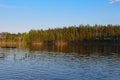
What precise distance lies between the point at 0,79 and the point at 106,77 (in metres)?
21.0

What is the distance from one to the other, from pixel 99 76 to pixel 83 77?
3620 mm

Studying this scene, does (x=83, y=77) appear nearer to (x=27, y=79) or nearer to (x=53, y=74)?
(x=53, y=74)

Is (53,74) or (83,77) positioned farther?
(53,74)

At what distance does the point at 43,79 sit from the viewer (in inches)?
1953

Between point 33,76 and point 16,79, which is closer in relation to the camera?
point 16,79

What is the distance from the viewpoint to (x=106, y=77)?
170ft

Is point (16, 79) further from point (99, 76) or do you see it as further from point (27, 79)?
point (99, 76)

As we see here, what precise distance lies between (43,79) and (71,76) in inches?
257

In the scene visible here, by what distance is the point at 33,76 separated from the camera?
52.8 meters

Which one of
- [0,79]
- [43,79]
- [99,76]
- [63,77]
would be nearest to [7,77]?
[0,79]

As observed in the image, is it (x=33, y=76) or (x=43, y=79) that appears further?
(x=33, y=76)

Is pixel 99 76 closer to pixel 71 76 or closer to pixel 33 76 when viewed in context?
pixel 71 76

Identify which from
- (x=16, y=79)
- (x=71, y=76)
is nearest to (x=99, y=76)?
(x=71, y=76)

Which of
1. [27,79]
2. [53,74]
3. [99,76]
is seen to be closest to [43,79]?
[27,79]
